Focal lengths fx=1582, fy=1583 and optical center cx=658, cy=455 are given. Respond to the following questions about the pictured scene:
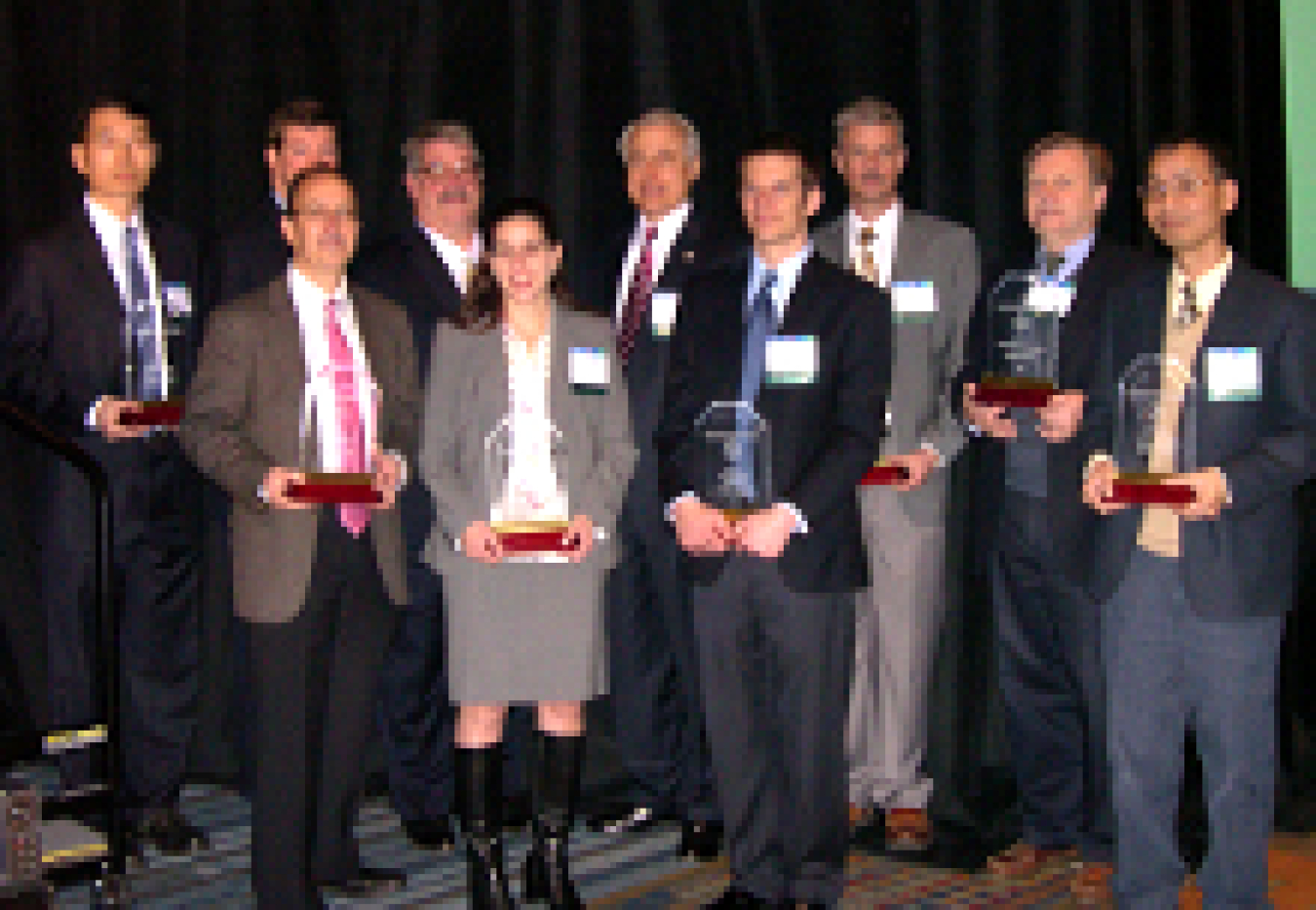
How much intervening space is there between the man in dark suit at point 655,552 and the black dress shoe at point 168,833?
115 centimetres

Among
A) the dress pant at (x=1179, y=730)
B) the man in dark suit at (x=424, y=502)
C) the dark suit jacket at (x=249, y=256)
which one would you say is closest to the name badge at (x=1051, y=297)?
the dress pant at (x=1179, y=730)

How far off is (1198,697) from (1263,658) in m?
0.16

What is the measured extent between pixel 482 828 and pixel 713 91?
2.53m

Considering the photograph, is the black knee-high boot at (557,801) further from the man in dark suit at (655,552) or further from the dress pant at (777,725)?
the man in dark suit at (655,552)

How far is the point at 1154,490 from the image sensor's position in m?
3.13

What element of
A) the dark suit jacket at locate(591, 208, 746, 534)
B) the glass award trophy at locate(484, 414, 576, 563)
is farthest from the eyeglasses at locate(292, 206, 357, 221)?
the dark suit jacket at locate(591, 208, 746, 534)

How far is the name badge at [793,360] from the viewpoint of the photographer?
3.57m

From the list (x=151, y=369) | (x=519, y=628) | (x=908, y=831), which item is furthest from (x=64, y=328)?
(x=908, y=831)

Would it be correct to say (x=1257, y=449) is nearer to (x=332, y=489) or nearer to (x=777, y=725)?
(x=777, y=725)

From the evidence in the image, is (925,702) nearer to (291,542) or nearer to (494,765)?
(494,765)

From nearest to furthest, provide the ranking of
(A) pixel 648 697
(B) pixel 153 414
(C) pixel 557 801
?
(C) pixel 557 801, (B) pixel 153 414, (A) pixel 648 697

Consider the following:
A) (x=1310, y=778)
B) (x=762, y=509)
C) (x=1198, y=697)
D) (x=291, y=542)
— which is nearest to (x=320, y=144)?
(x=291, y=542)

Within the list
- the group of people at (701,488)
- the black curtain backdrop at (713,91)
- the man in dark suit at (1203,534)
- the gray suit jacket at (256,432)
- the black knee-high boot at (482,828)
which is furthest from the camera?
the black curtain backdrop at (713,91)

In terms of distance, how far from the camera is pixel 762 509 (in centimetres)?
353
